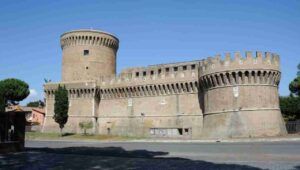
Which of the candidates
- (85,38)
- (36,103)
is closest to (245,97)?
(85,38)

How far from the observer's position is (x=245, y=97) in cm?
3594

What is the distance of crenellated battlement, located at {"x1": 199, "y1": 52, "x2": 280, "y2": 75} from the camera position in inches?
1422

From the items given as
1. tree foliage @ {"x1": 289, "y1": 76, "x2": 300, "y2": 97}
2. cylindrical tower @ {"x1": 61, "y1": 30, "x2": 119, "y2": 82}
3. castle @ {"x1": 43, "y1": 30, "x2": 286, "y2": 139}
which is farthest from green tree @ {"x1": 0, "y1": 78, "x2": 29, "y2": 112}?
tree foliage @ {"x1": 289, "y1": 76, "x2": 300, "y2": 97}

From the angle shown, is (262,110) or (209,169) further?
(262,110)

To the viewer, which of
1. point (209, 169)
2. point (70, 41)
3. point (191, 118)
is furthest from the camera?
point (70, 41)

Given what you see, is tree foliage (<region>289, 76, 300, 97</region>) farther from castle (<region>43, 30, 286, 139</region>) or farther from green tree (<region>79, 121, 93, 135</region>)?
green tree (<region>79, 121, 93, 135</region>)

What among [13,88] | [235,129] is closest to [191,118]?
[235,129]

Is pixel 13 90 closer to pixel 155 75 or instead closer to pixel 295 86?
pixel 155 75

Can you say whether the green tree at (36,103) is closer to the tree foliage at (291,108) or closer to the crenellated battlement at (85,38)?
the crenellated battlement at (85,38)

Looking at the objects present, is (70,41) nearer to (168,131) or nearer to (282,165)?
(168,131)

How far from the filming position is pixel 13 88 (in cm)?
7219

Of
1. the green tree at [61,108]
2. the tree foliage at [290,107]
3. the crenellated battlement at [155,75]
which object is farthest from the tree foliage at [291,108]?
the green tree at [61,108]

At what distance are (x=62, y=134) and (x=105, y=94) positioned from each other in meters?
8.41

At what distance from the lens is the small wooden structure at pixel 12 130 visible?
2023cm
